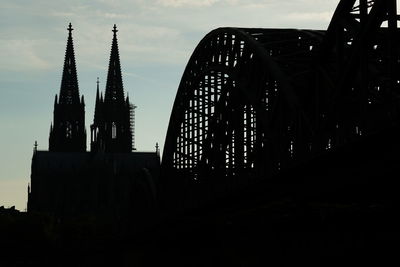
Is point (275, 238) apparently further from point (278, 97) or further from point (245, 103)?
point (278, 97)

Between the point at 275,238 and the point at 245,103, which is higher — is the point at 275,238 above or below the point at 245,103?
below

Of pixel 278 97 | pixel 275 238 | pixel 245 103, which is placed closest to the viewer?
pixel 278 97

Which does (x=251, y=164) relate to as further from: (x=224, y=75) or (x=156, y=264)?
(x=156, y=264)

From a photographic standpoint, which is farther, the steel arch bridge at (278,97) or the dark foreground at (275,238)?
the dark foreground at (275,238)

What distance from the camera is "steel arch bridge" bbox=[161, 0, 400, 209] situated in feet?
97.6

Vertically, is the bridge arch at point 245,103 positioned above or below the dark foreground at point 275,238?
above

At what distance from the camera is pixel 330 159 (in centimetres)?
3034

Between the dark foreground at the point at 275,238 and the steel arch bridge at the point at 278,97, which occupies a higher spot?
the steel arch bridge at the point at 278,97

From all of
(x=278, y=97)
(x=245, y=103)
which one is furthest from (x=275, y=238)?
(x=278, y=97)

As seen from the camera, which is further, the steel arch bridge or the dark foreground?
the dark foreground

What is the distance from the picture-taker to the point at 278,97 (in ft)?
131

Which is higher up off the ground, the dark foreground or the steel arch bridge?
the steel arch bridge

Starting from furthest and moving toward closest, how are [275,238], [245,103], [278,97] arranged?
[275,238], [245,103], [278,97]

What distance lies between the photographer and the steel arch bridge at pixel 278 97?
29.8 meters
